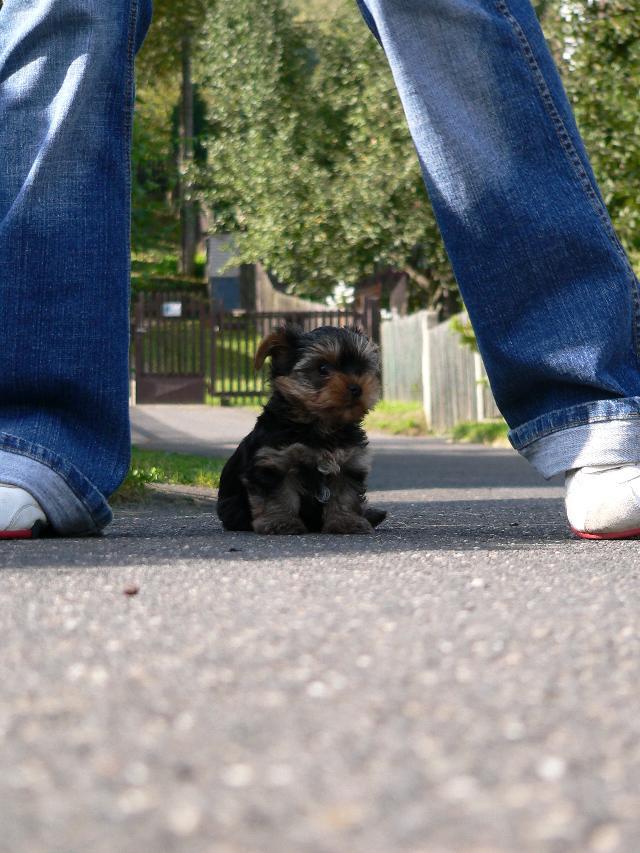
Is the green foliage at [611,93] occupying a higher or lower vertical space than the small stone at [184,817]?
higher

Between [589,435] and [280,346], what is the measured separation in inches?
63.8

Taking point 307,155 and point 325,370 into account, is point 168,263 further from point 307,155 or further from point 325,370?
point 325,370

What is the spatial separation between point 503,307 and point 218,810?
104 inches

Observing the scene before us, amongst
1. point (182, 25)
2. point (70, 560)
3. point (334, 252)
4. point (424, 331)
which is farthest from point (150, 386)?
point (70, 560)

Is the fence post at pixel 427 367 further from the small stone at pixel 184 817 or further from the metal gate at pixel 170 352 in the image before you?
the small stone at pixel 184 817

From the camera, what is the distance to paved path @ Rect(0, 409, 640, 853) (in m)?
1.28

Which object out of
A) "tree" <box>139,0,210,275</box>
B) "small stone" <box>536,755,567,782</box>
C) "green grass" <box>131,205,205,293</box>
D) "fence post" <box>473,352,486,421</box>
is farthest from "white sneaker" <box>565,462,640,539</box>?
"tree" <box>139,0,210,275</box>

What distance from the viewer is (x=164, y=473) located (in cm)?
779

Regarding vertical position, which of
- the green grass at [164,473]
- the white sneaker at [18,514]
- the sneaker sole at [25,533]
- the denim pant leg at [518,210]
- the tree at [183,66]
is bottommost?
the green grass at [164,473]

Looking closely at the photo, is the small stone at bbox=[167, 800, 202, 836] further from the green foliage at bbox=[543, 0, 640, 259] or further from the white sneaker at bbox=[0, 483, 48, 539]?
the green foliage at bbox=[543, 0, 640, 259]

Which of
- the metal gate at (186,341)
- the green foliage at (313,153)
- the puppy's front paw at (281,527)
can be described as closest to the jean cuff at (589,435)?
the puppy's front paw at (281,527)

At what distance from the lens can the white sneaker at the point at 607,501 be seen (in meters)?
3.51

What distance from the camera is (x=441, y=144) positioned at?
3.84 meters

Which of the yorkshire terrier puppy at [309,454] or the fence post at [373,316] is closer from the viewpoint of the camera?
the yorkshire terrier puppy at [309,454]
